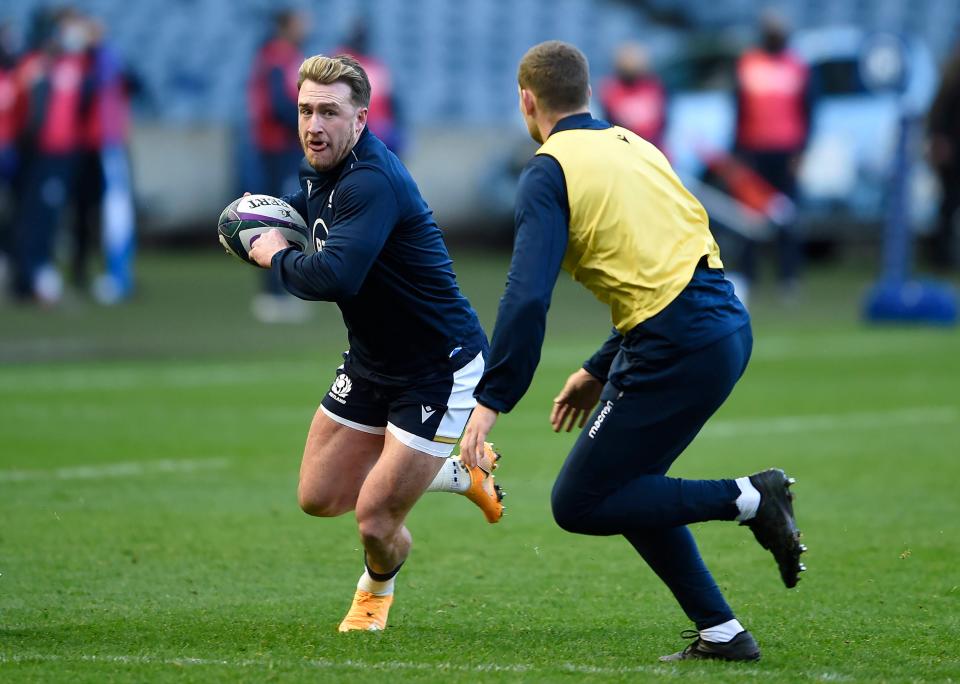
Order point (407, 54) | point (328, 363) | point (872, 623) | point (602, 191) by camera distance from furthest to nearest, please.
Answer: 1. point (407, 54)
2. point (328, 363)
3. point (872, 623)
4. point (602, 191)

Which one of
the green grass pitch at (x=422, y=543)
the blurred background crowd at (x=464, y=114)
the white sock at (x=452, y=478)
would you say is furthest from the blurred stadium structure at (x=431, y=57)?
the white sock at (x=452, y=478)

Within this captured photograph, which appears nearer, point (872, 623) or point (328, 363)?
point (872, 623)

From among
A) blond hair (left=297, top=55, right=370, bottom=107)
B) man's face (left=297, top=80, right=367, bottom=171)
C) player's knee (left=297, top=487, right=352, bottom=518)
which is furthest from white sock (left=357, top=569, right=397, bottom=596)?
blond hair (left=297, top=55, right=370, bottom=107)

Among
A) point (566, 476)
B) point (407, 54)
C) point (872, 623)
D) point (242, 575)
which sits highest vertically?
point (566, 476)

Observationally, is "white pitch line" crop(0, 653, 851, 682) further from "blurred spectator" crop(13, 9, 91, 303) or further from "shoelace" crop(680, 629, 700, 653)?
"blurred spectator" crop(13, 9, 91, 303)

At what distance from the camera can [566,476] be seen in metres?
5.36

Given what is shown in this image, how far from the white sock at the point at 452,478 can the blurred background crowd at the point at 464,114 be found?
10643 mm

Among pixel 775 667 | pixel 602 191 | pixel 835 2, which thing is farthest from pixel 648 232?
pixel 835 2

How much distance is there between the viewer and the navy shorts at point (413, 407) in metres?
5.89

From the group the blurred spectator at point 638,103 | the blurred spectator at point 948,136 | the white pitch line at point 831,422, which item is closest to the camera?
the white pitch line at point 831,422

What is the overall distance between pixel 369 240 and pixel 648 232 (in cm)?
95

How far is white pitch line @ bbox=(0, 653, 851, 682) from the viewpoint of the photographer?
5211mm

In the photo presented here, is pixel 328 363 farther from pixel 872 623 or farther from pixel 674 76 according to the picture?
pixel 674 76

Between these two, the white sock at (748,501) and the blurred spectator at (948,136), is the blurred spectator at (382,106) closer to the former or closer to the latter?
the blurred spectator at (948,136)
